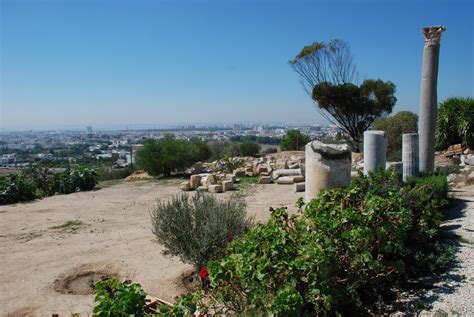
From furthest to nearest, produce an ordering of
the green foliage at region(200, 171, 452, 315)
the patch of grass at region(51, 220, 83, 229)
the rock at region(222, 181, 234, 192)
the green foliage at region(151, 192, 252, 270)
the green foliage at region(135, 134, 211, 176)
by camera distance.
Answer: the green foliage at region(135, 134, 211, 176), the rock at region(222, 181, 234, 192), the patch of grass at region(51, 220, 83, 229), the green foliage at region(151, 192, 252, 270), the green foliage at region(200, 171, 452, 315)

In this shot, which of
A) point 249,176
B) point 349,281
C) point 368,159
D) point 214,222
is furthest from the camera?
point 249,176

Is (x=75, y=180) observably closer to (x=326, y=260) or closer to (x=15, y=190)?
(x=15, y=190)

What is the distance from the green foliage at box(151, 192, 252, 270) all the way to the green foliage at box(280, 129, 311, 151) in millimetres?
20332

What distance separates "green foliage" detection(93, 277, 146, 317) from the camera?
2997 mm

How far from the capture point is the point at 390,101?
948 inches

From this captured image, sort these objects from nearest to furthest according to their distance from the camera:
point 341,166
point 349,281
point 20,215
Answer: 1. point 349,281
2. point 341,166
3. point 20,215

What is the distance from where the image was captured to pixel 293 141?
26.4 meters

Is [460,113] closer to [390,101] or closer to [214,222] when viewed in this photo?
[390,101]

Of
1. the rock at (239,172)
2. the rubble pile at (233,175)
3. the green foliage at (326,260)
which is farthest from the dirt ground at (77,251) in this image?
the rock at (239,172)

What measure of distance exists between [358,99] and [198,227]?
67.5ft

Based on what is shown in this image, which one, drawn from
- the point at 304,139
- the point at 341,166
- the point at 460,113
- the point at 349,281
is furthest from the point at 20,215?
the point at 304,139

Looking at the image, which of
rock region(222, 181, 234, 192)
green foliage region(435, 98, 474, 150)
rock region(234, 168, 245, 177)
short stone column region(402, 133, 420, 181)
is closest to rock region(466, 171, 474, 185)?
short stone column region(402, 133, 420, 181)

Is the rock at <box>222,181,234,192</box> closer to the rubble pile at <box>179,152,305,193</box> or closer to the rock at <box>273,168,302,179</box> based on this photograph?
the rubble pile at <box>179,152,305,193</box>

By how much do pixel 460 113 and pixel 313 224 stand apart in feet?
48.0
